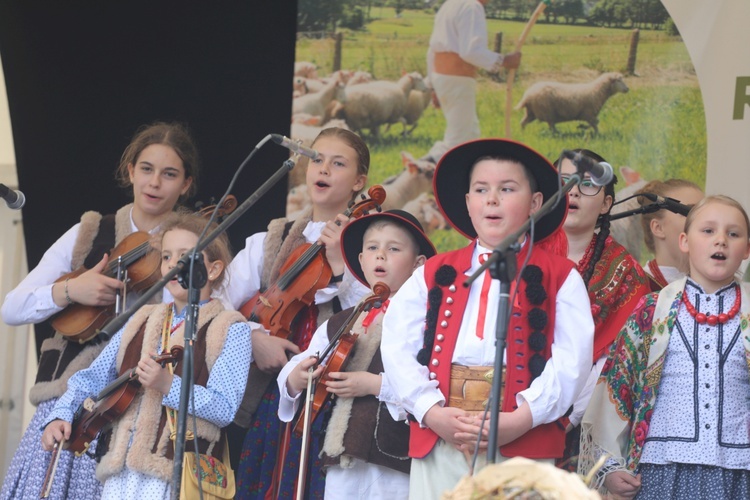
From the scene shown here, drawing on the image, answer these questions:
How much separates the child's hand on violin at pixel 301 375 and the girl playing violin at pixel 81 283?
31.8 inches

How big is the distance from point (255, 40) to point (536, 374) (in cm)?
282

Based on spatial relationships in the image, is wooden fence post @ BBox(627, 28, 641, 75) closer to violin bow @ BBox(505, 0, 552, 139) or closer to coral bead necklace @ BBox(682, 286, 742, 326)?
violin bow @ BBox(505, 0, 552, 139)

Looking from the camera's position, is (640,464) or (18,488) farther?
(18,488)

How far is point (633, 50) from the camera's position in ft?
16.4

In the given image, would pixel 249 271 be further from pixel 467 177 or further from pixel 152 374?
pixel 467 177

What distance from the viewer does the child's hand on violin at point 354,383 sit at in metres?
3.48

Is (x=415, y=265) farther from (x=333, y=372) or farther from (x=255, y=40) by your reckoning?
(x=255, y=40)

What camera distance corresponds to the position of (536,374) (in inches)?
118

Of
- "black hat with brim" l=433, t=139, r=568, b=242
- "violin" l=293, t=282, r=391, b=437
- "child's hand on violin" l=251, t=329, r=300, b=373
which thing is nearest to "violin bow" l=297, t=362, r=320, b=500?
"violin" l=293, t=282, r=391, b=437

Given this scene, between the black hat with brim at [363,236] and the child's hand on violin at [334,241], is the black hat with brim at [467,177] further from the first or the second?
the child's hand on violin at [334,241]

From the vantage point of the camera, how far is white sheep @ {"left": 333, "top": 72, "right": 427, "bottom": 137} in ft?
17.6

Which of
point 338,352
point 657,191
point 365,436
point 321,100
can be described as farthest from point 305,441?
point 321,100

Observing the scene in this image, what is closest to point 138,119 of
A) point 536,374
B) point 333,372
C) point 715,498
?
point 333,372

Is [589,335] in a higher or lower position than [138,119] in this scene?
lower
